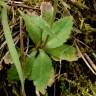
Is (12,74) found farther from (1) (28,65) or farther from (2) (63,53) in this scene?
(2) (63,53)

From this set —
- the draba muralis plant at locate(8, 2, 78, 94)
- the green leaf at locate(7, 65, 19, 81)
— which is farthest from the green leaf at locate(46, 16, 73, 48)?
the green leaf at locate(7, 65, 19, 81)

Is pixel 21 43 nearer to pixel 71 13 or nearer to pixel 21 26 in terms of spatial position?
pixel 21 26

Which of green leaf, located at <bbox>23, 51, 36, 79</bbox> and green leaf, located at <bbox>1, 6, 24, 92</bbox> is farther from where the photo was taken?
green leaf, located at <bbox>23, 51, 36, 79</bbox>

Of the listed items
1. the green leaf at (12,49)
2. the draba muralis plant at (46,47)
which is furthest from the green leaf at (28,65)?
the green leaf at (12,49)

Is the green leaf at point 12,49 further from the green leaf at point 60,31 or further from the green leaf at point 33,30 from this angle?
the green leaf at point 60,31

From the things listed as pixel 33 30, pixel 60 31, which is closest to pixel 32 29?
pixel 33 30

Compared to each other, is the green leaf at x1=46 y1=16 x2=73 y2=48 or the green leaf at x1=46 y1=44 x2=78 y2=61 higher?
the green leaf at x1=46 y1=16 x2=73 y2=48

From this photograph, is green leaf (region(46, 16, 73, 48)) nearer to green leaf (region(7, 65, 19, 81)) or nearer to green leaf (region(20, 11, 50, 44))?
green leaf (region(20, 11, 50, 44))

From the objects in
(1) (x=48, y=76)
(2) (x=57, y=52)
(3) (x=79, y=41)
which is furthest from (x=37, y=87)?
(3) (x=79, y=41)
